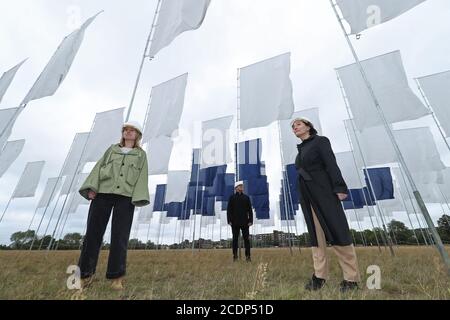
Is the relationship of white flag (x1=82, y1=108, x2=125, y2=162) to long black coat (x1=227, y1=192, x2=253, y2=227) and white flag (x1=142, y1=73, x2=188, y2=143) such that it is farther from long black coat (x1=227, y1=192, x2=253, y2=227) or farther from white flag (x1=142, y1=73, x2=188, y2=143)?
long black coat (x1=227, y1=192, x2=253, y2=227)

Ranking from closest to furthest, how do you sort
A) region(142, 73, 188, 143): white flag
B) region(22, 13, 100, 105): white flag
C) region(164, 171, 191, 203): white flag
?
region(22, 13, 100, 105): white flag
region(142, 73, 188, 143): white flag
region(164, 171, 191, 203): white flag

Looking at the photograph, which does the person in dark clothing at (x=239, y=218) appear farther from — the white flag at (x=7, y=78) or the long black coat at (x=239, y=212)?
the white flag at (x=7, y=78)

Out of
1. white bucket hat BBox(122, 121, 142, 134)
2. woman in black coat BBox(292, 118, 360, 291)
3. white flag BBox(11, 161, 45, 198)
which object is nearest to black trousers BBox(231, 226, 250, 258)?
woman in black coat BBox(292, 118, 360, 291)

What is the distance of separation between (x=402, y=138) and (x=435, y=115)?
1521 millimetres

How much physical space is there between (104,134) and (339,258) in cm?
765

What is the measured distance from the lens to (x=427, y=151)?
30.7 ft

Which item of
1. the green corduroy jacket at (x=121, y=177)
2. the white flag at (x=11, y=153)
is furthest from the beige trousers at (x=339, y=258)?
the white flag at (x=11, y=153)

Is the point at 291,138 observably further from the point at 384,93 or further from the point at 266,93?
the point at 384,93

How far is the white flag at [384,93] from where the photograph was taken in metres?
6.86

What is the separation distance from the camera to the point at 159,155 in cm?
930

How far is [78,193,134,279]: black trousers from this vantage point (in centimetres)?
289

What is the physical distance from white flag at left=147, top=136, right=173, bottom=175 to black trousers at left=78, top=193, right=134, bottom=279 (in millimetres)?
6107

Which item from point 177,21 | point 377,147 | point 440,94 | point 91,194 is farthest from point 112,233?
point 440,94

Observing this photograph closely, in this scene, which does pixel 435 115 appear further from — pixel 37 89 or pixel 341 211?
pixel 37 89
